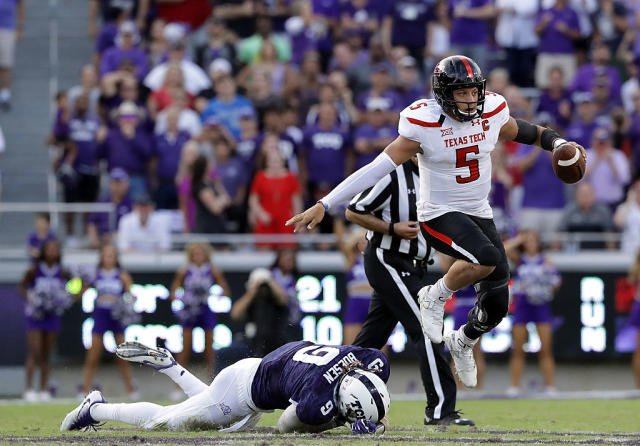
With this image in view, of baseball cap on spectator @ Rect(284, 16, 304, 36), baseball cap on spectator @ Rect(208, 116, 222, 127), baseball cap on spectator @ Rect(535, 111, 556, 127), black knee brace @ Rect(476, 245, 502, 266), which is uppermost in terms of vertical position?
baseball cap on spectator @ Rect(284, 16, 304, 36)

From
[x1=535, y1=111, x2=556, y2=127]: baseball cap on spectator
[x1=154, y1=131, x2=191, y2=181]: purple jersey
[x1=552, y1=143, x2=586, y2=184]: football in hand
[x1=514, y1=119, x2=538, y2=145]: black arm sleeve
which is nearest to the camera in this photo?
[x1=552, y1=143, x2=586, y2=184]: football in hand

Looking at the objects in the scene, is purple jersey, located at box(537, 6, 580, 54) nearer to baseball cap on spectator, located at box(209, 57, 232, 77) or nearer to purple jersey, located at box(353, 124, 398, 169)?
purple jersey, located at box(353, 124, 398, 169)

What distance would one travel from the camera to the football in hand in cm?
748

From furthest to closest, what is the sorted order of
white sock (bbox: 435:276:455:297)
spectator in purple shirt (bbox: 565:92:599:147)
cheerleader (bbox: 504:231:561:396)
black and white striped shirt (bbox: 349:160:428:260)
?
spectator in purple shirt (bbox: 565:92:599:147)
cheerleader (bbox: 504:231:561:396)
black and white striped shirt (bbox: 349:160:428:260)
white sock (bbox: 435:276:455:297)

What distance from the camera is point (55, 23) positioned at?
17516 mm

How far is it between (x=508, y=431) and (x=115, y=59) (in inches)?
378

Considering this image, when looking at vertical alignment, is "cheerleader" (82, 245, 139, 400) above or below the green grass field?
above

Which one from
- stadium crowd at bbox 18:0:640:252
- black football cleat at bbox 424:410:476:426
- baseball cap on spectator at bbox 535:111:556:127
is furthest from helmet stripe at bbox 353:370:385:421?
baseball cap on spectator at bbox 535:111:556:127

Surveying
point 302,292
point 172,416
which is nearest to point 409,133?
point 172,416

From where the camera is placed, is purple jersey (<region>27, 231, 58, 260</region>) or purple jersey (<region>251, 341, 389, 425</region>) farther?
purple jersey (<region>27, 231, 58, 260</region>)

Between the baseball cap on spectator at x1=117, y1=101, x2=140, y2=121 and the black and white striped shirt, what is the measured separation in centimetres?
657

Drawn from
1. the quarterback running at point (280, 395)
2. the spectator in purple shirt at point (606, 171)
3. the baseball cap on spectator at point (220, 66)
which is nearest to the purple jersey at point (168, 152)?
the baseball cap on spectator at point (220, 66)

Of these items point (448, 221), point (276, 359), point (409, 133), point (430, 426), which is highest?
point (409, 133)

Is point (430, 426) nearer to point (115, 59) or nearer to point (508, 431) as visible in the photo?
point (508, 431)
